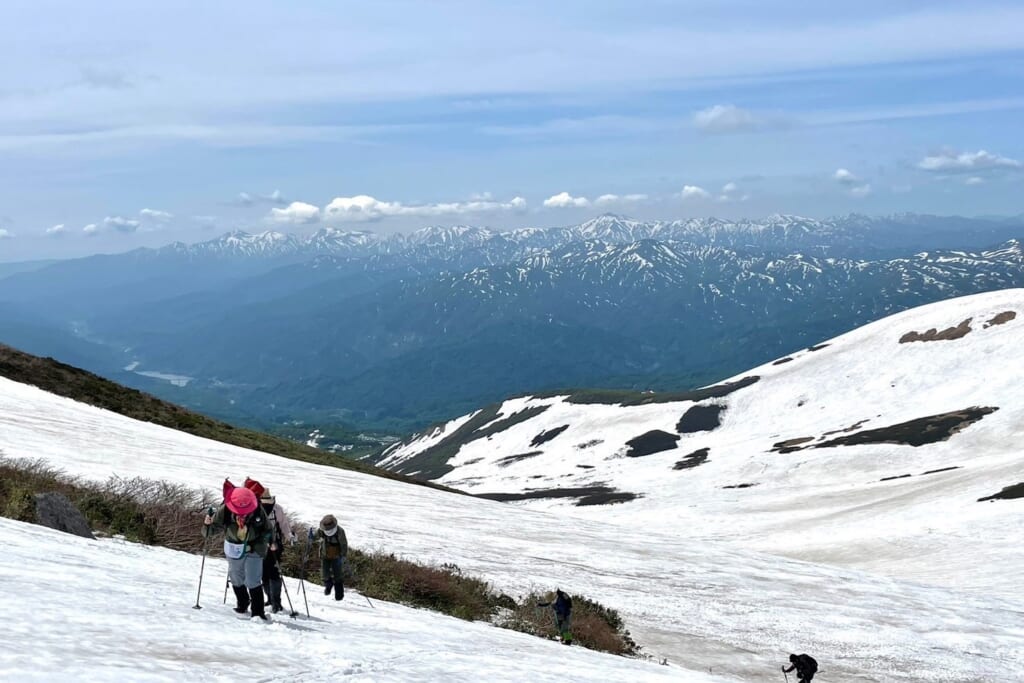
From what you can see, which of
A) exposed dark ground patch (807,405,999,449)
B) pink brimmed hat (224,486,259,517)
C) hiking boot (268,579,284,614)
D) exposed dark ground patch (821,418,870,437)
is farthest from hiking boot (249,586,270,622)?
exposed dark ground patch (821,418,870,437)

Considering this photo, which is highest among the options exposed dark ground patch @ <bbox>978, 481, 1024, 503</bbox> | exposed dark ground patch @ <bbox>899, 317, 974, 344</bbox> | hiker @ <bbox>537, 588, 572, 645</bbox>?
exposed dark ground patch @ <bbox>899, 317, 974, 344</bbox>

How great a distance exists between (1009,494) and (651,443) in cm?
7477

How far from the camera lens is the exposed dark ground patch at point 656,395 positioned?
147250 mm

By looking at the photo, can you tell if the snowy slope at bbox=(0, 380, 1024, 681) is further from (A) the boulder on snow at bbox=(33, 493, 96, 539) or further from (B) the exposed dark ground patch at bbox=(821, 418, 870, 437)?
(B) the exposed dark ground patch at bbox=(821, 418, 870, 437)

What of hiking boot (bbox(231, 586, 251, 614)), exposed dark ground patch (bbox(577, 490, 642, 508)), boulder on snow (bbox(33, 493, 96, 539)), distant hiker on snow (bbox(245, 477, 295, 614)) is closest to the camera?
hiking boot (bbox(231, 586, 251, 614))

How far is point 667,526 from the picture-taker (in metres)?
70.2

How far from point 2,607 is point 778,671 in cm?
1835

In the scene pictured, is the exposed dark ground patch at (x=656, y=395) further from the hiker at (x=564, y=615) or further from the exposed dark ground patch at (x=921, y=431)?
the hiker at (x=564, y=615)

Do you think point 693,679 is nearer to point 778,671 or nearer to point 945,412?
point 778,671

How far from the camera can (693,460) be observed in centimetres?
10494

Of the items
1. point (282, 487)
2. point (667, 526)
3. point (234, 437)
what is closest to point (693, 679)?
point (282, 487)

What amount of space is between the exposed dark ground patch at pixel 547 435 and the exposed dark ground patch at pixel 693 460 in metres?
49.9

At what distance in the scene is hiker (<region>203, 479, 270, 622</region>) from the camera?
11.5 m

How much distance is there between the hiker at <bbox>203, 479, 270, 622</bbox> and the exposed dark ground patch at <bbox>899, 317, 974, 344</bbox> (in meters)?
130
